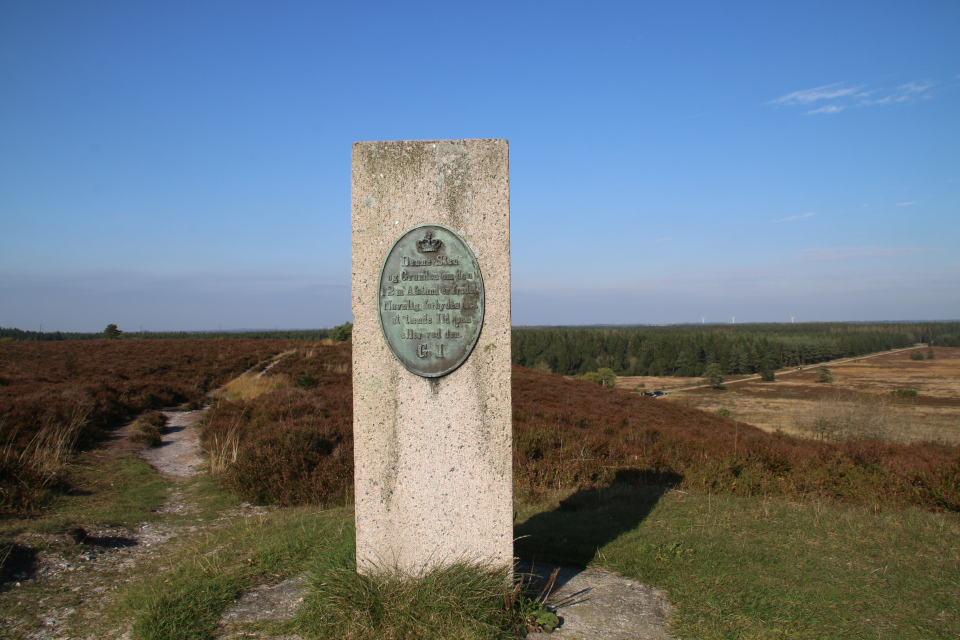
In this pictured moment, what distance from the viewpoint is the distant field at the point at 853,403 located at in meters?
18.8

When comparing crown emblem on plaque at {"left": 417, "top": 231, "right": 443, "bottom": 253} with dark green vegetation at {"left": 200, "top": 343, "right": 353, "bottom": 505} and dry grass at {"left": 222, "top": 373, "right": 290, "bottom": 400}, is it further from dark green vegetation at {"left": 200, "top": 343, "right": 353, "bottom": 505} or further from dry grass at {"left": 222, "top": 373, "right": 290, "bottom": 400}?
dry grass at {"left": 222, "top": 373, "right": 290, "bottom": 400}

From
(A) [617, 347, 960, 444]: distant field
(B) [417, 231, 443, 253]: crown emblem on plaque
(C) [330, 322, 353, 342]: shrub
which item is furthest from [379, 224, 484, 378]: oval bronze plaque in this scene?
(C) [330, 322, 353, 342]: shrub

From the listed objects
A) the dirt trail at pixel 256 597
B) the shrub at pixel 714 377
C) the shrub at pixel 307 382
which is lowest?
the shrub at pixel 714 377

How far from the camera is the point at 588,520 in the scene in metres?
5.41

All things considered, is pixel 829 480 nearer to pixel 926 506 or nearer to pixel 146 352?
pixel 926 506

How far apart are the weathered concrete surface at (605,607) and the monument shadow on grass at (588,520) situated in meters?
0.33

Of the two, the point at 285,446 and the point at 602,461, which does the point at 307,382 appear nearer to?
the point at 285,446

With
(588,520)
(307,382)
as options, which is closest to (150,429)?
(307,382)

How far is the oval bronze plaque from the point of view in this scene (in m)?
3.11

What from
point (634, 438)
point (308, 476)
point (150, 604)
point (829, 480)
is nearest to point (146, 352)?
point (308, 476)

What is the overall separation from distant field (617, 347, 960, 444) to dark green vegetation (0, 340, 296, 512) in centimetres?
1791

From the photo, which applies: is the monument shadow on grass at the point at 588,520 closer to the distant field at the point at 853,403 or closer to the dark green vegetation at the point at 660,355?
the distant field at the point at 853,403

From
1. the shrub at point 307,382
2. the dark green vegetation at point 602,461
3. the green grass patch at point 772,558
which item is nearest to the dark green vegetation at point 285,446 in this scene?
the dark green vegetation at point 602,461

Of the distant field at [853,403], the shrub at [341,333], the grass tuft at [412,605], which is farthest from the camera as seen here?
the shrub at [341,333]
